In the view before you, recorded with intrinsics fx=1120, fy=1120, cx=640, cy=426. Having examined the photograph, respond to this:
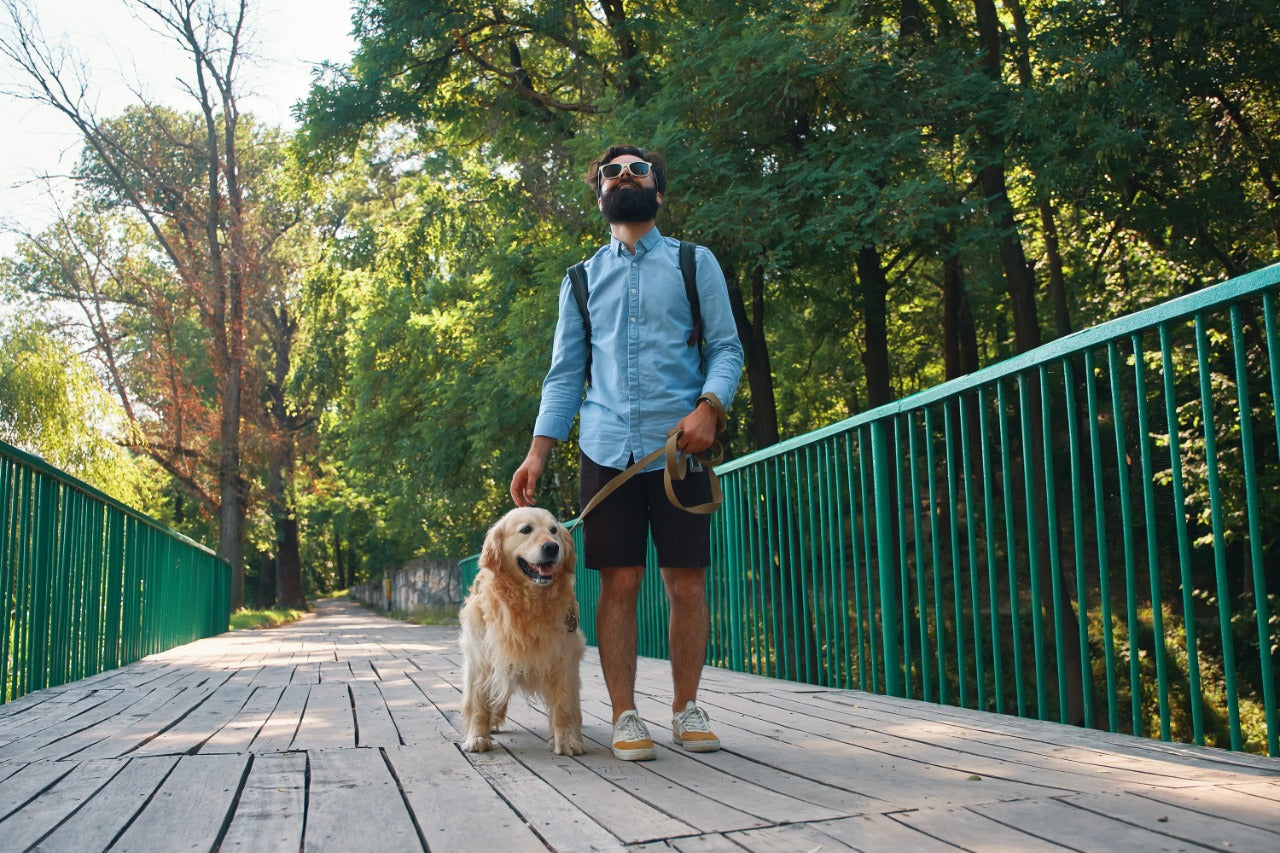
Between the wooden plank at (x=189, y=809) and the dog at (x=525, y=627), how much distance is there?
79 centimetres

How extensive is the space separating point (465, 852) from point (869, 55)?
11.4 m

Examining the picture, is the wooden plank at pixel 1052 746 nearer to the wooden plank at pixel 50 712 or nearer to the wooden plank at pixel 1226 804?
the wooden plank at pixel 1226 804

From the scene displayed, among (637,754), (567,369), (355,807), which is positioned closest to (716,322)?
(567,369)

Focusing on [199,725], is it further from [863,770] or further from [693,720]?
[863,770]

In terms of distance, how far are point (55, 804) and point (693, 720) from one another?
5.88 ft

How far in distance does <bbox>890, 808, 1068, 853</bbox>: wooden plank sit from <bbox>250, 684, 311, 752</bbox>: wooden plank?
2.03 m

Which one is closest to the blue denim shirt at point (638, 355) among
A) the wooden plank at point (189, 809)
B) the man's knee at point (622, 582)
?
the man's knee at point (622, 582)

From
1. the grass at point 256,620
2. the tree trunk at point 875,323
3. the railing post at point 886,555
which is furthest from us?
the grass at point 256,620

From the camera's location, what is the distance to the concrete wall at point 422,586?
31.3 m

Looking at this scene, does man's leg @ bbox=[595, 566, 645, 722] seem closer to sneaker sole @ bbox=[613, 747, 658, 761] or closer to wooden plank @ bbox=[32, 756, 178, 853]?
sneaker sole @ bbox=[613, 747, 658, 761]

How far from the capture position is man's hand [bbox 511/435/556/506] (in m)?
3.72

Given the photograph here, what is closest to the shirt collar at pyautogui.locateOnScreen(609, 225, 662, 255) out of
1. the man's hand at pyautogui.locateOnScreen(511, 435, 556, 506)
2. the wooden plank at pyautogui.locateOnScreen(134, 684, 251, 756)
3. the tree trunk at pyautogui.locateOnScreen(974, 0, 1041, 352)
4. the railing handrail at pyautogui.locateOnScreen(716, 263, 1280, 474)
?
the man's hand at pyautogui.locateOnScreen(511, 435, 556, 506)

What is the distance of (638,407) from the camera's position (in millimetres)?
3684

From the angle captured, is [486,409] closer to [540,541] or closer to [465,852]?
[540,541]
